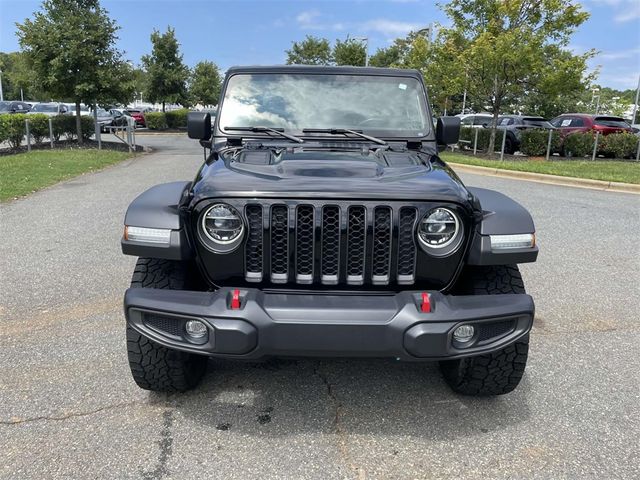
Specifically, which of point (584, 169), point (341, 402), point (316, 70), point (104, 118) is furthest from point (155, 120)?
point (341, 402)

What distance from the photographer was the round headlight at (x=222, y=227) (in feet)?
8.16

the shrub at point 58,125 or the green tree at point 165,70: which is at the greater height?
the green tree at point 165,70

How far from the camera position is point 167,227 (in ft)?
8.48

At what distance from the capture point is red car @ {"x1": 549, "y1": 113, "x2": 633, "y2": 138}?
57.1ft

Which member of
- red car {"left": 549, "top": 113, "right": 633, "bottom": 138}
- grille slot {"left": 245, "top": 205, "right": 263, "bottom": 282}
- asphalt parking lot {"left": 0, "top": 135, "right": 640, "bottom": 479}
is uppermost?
red car {"left": 549, "top": 113, "right": 633, "bottom": 138}

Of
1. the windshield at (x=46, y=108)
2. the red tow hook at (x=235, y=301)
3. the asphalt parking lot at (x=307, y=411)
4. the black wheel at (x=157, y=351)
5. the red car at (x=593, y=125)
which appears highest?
the red car at (x=593, y=125)

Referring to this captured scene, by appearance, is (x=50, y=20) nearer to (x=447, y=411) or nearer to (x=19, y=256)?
(x=19, y=256)

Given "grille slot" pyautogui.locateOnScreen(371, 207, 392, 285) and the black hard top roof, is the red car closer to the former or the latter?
the black hard top roof

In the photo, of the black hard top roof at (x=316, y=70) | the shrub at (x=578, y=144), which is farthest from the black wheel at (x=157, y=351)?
the shrub at (x=578, y=144)

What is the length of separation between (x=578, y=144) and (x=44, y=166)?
50.6ft

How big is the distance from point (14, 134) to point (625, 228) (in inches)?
627

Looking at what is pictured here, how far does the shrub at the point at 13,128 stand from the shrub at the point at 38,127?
273 millimetres

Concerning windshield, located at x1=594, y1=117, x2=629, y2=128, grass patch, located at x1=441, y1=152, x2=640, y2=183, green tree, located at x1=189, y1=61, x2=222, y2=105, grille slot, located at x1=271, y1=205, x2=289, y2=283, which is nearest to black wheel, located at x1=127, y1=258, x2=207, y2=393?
grille slot, located at x1=271, y1=205, x2=289, y2=283

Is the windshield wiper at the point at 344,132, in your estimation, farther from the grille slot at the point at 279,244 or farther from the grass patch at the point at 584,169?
the grass patch at the point at 584,169
